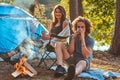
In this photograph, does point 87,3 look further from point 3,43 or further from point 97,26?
point 3,43

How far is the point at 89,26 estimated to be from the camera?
5824mm

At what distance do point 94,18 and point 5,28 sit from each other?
10702mm

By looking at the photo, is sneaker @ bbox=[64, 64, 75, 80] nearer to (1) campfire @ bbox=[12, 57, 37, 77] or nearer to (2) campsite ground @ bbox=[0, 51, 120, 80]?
(2) campsite ground @ bbox=[0, 51, 120, 80]

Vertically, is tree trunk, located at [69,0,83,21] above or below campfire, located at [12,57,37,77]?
above

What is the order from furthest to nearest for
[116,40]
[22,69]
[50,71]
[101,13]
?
[101,13] → [116,40] → [50,71] → [22,69]

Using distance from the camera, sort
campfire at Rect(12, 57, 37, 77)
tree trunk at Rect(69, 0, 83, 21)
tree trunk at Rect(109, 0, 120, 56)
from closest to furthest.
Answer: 1. campfire at Rect(12, 57, 37, 77)
2. tree trunk at Rect(109, 0, 120, 56)
3. tree trunk at Rect(69, 0, 83, 21)

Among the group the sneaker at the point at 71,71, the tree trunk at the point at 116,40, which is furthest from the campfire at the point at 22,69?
the tree trunk at the point at 116,40

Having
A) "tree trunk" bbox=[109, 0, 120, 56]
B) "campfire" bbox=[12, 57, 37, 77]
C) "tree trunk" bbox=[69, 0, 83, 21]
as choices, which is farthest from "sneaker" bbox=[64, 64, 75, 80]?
"tree trunk" bbox=[69, 0, 83, 21]

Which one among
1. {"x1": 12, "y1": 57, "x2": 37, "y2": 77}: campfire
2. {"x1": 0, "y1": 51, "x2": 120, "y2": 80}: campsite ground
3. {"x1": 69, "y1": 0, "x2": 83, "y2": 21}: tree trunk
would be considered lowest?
{"x1": 0, "y1": 51, "x2": 120, "y2": 80}: campsite ground

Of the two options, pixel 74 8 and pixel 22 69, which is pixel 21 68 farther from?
pixel 74 8

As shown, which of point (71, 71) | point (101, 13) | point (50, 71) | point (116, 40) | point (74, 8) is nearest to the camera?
point (71, 71)

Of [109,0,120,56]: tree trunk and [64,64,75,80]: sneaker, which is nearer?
[64,64,75,80]: sneaker

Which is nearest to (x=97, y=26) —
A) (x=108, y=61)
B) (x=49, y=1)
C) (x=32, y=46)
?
(x=108, y=61)

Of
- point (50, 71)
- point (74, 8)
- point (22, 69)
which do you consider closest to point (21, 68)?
point (22, 69)
